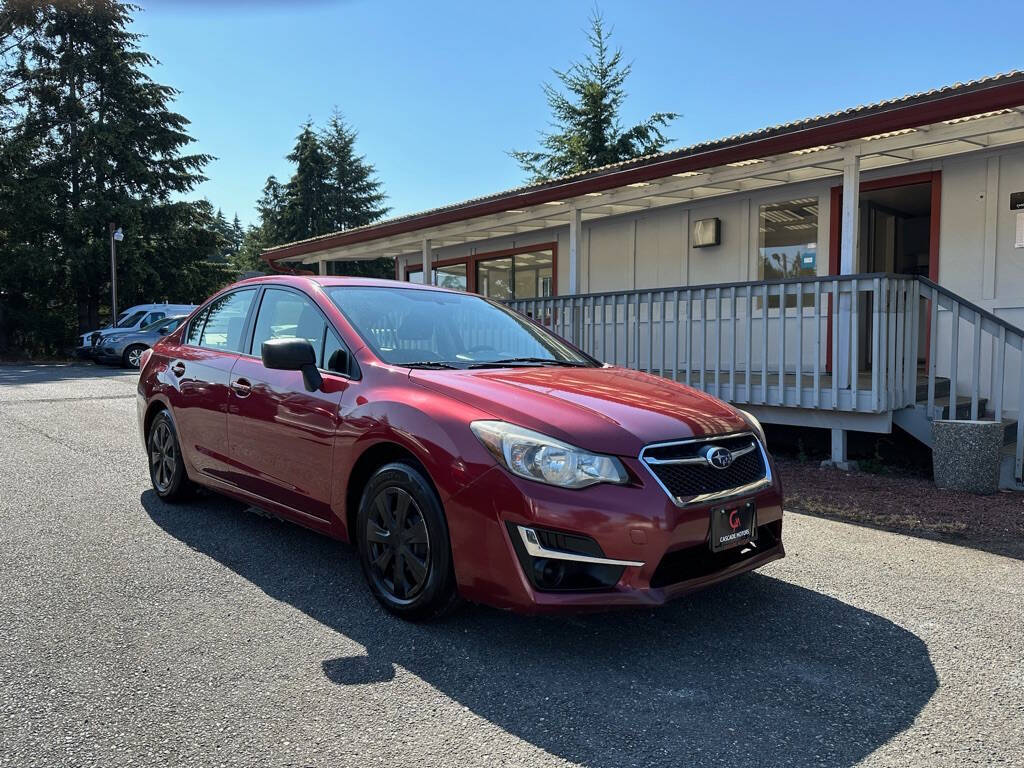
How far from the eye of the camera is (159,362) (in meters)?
5.39

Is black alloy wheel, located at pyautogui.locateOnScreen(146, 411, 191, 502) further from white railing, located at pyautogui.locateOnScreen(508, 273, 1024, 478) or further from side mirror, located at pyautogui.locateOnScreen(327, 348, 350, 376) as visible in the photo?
white railing, located at pyautogui.locateOnScreen(508, 273, 1024, 478)

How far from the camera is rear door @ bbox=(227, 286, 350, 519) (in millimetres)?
3697

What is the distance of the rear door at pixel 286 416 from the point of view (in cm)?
370

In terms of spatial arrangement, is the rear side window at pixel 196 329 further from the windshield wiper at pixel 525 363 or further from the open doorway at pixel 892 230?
the open doorway at pixel 892 230

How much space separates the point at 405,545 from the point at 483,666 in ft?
2.10

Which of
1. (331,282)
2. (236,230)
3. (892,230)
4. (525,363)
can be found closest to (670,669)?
(525,363)

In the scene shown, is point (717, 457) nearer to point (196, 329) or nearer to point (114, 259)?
point (196, 329)

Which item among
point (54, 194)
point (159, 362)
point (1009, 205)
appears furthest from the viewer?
point (54, 194)

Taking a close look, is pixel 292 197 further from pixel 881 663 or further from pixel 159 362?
pixel 881 663

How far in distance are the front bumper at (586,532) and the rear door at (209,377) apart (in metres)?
2.18

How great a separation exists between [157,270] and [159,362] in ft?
90.1

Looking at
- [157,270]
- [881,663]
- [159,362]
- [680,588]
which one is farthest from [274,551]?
[157,270]

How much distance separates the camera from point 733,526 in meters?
3.10

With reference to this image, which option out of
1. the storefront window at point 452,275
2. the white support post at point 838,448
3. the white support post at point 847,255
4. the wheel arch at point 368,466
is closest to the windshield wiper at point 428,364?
the wheel arch at point 368,466
